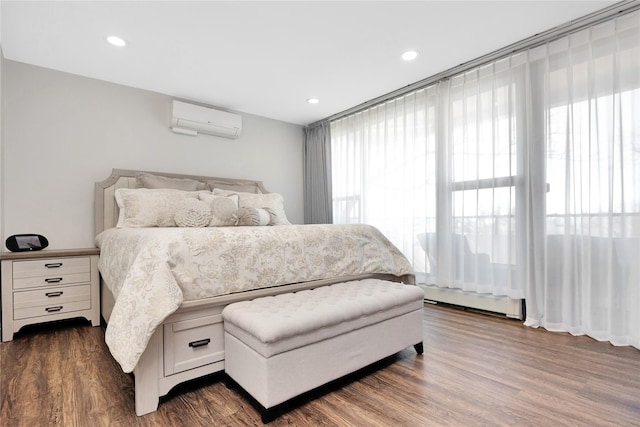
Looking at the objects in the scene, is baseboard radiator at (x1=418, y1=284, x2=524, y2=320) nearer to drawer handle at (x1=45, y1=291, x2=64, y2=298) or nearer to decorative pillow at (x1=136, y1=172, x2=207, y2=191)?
decorative pillow at (x1=136, y1=172, x2=207, y2=191)

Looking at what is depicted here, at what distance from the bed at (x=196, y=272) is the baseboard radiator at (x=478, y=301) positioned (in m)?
0.81

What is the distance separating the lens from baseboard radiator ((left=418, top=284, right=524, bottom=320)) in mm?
2734

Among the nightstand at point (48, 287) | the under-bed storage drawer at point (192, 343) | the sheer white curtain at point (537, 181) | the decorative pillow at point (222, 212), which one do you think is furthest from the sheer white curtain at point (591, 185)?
the nightstand at point (48, 287)

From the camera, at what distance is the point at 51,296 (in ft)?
8.49

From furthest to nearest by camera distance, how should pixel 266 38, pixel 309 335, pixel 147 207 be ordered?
pixel 147 207 < pixel 266 38 < pixel 309 335

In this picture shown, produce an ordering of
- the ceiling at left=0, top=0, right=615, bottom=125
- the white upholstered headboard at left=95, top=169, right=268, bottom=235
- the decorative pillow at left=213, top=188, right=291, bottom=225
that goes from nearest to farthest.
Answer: the ceiling at left=0, top=0, right=615, bottom=125 < the white upholstered headboard at left=95, top=169, right=268, bottom=235 < the decorative pillow at left=213, top=188, right=291, bottom=225

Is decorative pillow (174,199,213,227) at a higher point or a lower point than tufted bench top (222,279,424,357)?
higher

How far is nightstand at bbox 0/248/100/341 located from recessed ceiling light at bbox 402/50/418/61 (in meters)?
3.13

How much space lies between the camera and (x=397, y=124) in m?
3.62

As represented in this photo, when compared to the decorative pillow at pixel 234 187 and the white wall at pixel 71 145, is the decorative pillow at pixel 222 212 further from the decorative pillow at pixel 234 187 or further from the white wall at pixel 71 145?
the white wall at pixel 71 145

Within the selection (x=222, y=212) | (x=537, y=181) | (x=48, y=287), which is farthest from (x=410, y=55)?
(x=48, y=287)

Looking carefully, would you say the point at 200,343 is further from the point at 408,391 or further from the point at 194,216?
the point at 194,216

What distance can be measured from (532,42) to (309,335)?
9.14ft

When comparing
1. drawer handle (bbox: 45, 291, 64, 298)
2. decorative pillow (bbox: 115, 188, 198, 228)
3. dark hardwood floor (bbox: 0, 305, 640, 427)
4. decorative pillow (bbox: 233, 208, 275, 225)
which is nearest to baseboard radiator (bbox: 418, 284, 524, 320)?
dark hardwood floor (bbox: 0, 305, 640, 427)
